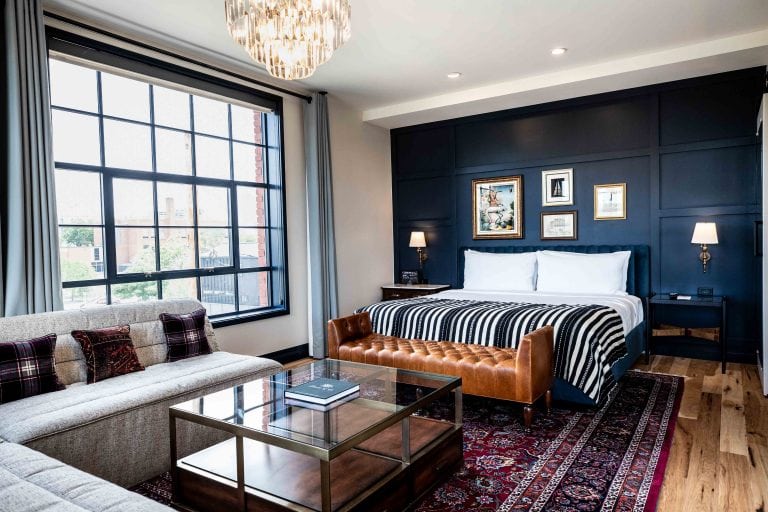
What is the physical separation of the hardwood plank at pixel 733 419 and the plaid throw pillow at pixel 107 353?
340 centimetres

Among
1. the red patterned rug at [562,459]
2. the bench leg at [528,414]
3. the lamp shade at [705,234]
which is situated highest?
the lamp shade at [705,234]

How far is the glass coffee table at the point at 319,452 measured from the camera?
193 cm

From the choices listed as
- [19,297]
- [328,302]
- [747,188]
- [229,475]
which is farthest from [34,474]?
[747,188]

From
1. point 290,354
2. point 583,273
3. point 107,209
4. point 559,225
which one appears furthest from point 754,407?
point 107,209

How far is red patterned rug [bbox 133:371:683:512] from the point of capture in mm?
2312

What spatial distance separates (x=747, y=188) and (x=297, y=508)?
4.79 metres

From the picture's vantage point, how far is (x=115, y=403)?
2.50 meters

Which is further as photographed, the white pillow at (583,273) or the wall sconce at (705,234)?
the white pillow at (583,273)

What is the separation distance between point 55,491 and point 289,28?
217 cm

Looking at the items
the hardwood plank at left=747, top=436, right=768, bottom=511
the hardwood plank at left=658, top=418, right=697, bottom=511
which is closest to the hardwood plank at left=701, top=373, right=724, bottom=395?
the hardwood plank at left=658, top=418, right=697, bottom=511

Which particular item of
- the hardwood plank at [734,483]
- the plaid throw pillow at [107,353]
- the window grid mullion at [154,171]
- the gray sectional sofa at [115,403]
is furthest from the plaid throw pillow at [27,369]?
the hardwood plank at [734,483]

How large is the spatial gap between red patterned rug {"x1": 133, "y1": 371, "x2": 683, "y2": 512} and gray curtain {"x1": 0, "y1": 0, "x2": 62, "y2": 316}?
58.6 inches

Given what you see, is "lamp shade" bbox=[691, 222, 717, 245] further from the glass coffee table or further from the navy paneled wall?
the glass coffee table

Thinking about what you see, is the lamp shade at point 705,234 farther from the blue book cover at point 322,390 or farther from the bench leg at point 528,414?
the blue book cover at point 322,390
